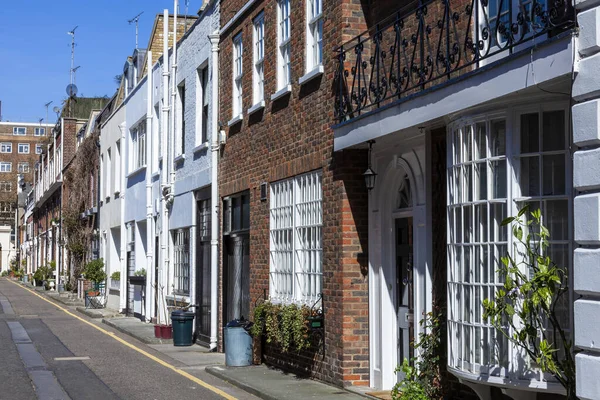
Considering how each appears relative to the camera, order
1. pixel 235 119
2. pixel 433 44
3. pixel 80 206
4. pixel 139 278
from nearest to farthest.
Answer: pixel 433 44 → pixel 235 119 → pixel 139 278 → pixel 80 206

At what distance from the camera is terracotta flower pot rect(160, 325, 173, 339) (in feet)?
69.4

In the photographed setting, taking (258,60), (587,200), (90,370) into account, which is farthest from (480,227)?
(90,370)

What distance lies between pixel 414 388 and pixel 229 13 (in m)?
10.5

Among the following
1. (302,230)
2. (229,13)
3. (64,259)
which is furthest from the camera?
(64,259)

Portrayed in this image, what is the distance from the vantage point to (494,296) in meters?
→ 8.38

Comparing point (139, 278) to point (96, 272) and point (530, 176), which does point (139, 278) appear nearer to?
point (96, 272)

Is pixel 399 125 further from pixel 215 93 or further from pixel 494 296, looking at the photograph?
pixel 215 93

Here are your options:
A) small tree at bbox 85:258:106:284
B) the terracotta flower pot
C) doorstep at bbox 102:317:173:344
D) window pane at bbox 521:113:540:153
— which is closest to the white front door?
window pane at bbox 521:113:540:153

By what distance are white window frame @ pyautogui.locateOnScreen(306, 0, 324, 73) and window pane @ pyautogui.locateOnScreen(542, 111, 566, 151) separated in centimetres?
601

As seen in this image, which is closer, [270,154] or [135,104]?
[270,154]

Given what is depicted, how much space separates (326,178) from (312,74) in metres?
1.55

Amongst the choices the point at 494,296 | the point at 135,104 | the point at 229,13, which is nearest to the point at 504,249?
the point at 494,296

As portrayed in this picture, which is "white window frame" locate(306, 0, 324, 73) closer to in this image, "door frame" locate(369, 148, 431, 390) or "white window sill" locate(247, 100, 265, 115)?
"white window sill" locate(247, 100, 265, 115)

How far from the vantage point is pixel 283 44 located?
1505cm
